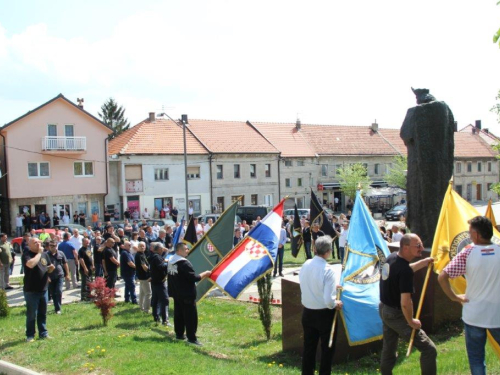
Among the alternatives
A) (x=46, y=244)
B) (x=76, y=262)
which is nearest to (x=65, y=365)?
(x=46, y=244)

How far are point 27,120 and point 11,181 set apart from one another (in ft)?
14.3

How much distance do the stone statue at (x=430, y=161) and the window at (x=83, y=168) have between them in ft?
117

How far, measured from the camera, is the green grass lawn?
768cm

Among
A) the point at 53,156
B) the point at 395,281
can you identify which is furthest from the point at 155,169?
the point at 395,281

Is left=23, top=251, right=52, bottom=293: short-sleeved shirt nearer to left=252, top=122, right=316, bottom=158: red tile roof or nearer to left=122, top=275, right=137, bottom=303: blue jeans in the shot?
left=122, top=275, right=137, bottom=303: blue jeans

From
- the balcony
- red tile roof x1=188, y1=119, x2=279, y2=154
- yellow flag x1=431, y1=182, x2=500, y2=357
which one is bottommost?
yellow flag x1=431, y1=182, x2=500, y2=357

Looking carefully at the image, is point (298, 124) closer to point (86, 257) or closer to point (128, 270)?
point (86, 257)

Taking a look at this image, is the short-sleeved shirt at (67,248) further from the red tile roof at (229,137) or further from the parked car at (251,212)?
the red tile roof at (229,137)

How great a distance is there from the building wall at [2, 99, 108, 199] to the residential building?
5.28 feet

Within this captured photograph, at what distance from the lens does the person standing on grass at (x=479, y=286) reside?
207 inches

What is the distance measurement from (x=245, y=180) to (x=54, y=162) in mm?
16451

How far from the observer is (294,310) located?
897cm

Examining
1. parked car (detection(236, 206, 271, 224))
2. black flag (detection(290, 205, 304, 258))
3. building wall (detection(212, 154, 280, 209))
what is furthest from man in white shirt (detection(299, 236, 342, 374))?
building wall (detection(212, 154, 280, 209))

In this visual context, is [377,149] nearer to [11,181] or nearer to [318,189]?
[318,189]
